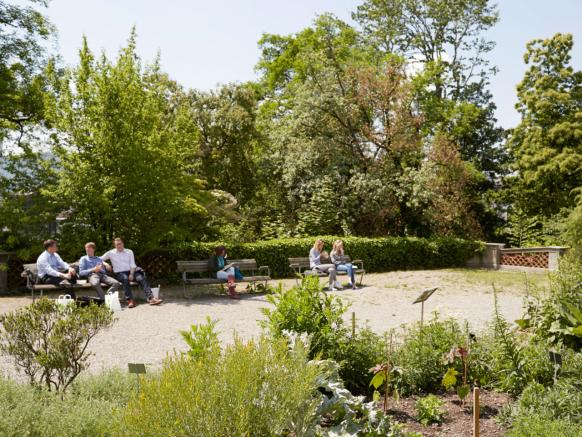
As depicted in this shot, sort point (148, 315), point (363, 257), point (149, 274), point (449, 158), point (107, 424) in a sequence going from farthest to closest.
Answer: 1. point (449, 158)
2. point (363, 257)
3. point (149, 274)
4. point (148, 315)
5. point (107, 424)

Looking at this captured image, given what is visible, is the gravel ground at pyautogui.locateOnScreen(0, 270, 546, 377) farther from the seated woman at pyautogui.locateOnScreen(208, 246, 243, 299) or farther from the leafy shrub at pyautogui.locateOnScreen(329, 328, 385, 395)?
the leafy shrub at pyautogui.locateOnScreen(329, 328, 385, 395)

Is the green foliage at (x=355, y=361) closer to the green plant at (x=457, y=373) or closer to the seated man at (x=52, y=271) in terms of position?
the green plant at (x=457, y=373)

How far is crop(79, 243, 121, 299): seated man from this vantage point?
1152cm

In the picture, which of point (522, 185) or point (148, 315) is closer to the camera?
point (148, 315)

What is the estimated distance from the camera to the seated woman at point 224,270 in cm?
1290

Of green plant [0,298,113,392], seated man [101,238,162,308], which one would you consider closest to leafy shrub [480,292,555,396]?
green plant [0,298,113,392]

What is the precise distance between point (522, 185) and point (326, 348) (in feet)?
78.9

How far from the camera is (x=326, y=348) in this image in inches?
215

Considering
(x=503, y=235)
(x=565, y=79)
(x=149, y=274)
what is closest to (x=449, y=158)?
(x=503, y=235)

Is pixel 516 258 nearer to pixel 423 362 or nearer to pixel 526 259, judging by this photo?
pixel 526 259

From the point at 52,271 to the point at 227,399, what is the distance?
9.12 metres

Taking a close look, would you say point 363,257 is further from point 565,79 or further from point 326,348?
point 565,79

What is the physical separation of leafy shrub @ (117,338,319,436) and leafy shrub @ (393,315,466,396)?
6.61 ft

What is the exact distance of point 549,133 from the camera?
2588 centimetres
